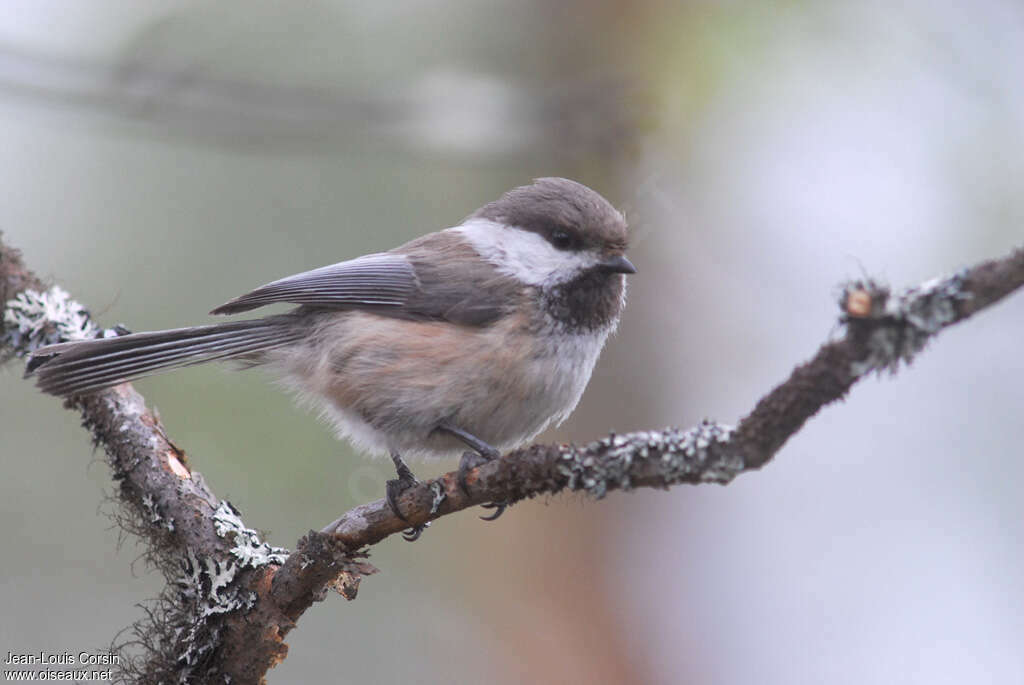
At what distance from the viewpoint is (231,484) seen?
15.5ft

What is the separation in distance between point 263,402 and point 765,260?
2676 millimetres

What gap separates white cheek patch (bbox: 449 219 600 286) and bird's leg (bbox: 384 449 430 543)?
70 cm

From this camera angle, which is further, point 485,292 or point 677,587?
point 677,587

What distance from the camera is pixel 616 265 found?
113 inches

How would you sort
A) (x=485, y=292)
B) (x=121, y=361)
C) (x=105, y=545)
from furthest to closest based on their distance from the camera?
(x=105, y=545), (x=485, y=292), (x=121, y=361)

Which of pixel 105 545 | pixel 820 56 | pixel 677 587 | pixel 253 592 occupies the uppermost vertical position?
pixel 820 56

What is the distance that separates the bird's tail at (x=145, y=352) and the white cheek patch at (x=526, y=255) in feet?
2.35

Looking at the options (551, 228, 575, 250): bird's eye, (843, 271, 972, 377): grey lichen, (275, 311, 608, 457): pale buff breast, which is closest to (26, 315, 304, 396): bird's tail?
(275, 311, 608, 457): pale buff breast

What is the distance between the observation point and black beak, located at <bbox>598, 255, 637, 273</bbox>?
2.86 m

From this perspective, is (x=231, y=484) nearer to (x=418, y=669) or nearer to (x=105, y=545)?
(x=105, y=545)

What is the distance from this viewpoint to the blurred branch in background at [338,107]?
3623 millimetres

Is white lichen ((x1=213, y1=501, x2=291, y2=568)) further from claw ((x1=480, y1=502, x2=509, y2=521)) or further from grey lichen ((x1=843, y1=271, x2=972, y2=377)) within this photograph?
grey lichen ((x1=843, y1=271, x2=972, y2=377))

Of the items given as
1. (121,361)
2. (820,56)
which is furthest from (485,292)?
(820,56)

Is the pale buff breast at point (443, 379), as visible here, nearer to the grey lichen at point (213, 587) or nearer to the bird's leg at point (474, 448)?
the bird's leg at point (474, 448)
